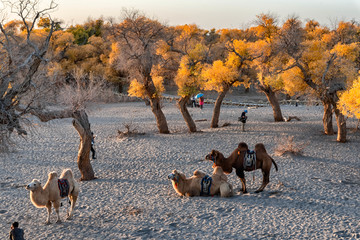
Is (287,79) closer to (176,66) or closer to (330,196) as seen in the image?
(176,66)

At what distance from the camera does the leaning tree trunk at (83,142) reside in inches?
540

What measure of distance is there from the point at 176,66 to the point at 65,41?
26748 mm

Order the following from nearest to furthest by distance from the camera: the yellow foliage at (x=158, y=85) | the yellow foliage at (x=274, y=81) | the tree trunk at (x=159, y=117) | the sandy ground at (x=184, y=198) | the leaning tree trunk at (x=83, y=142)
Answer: the sandy ground at (x=184, y=198) → the leaning tree trunk at (x=83, y=142) → the yellow foliage at (x=158, y=85) → the yellow foliage at (x=274, y=81) → the tree trunk at (x=159, y=117)

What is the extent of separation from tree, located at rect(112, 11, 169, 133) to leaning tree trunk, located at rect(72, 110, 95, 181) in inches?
305

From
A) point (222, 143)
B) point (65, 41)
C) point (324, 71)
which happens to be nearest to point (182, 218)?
point (222, 143)

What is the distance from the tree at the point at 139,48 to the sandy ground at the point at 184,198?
3248 millimetres

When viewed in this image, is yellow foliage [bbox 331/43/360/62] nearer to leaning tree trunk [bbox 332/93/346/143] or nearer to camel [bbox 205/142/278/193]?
leaning tree trunk [bbox 332/93/346/143]

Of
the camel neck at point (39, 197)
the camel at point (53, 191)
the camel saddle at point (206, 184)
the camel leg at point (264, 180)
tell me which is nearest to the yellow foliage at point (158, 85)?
the camel saddle at point (206, 184)

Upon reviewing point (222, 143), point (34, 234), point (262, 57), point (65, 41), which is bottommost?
point (34, 234)

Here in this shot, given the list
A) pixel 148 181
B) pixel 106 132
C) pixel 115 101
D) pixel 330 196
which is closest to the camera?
pixel 330 196

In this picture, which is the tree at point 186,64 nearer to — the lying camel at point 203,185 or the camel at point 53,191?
the lying camel at point 203,185

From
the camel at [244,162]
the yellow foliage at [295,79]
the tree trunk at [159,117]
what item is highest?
the yellow foliage at [295,79]

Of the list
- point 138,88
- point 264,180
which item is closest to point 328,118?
point 264,180

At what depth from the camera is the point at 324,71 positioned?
1919cm
